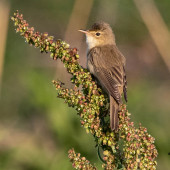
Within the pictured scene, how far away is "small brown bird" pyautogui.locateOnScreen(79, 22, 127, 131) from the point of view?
435 cm

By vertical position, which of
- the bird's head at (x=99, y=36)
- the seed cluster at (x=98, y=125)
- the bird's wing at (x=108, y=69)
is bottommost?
the seed cluster at (x=98, y=125)

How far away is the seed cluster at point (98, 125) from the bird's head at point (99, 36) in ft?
5.53

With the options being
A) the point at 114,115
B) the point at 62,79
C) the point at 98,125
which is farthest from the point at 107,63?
the point at 62,79

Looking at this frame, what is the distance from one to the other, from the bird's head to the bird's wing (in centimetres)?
30

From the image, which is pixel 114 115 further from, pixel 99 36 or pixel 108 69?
pixel 99 36

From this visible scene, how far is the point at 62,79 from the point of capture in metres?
6.84

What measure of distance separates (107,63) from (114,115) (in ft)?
4.09

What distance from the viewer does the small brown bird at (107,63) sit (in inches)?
171

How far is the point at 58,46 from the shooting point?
3.70m

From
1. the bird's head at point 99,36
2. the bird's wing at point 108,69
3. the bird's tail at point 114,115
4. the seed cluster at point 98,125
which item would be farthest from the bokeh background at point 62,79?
the seed cluster at point 98,125

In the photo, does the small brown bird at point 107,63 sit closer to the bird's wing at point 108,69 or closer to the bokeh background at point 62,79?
the bird's wing at point 108,69

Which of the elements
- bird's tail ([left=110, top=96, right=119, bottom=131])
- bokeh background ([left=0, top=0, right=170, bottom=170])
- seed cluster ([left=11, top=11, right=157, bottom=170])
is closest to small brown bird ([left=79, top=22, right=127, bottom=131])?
bird's tail ([left=110, top=96, right=119, bottom=131])

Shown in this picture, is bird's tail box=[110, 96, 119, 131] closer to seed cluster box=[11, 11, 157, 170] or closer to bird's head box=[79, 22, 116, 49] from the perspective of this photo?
seed cluster box=[11, 11, 157, 170]

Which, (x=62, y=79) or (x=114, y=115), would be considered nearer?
(x=114, y=115)
